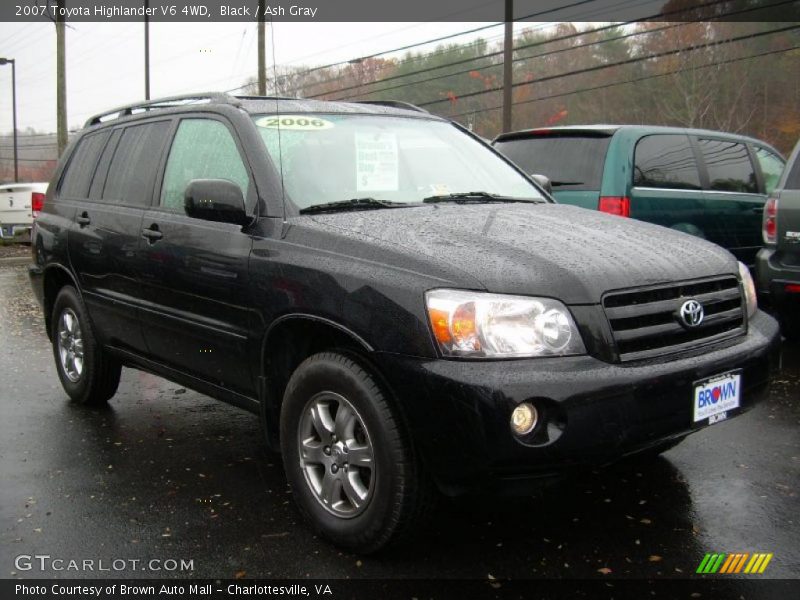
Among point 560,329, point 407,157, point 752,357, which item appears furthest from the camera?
point 407,157

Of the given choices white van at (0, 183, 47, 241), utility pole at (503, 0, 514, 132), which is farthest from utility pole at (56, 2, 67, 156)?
utility pole at (503, 0, 514, 132)

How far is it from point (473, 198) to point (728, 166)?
5135 millimetres

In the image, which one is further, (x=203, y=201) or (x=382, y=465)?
(x=203, y=201)

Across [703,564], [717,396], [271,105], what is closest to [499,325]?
[717,396]

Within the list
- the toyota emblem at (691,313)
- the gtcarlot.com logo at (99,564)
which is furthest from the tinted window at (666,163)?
the gtcarlot.com logo at (99,564)

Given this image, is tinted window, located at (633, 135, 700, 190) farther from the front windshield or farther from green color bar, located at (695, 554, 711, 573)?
green color bar, located at (695, 554, 711, 573)

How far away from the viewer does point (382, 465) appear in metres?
2.83

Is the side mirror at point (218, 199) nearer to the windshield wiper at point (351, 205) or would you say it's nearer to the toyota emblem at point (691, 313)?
the windshield wiper at point (351, 205)

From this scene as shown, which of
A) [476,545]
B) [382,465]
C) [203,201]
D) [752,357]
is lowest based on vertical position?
[476,545]

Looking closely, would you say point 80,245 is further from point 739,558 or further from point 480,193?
point 739,558

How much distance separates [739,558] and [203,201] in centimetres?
262

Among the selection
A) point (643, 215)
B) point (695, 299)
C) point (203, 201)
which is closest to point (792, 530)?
point (695, 299)

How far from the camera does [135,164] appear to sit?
185 inches

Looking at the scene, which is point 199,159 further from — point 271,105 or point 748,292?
point 748,292
